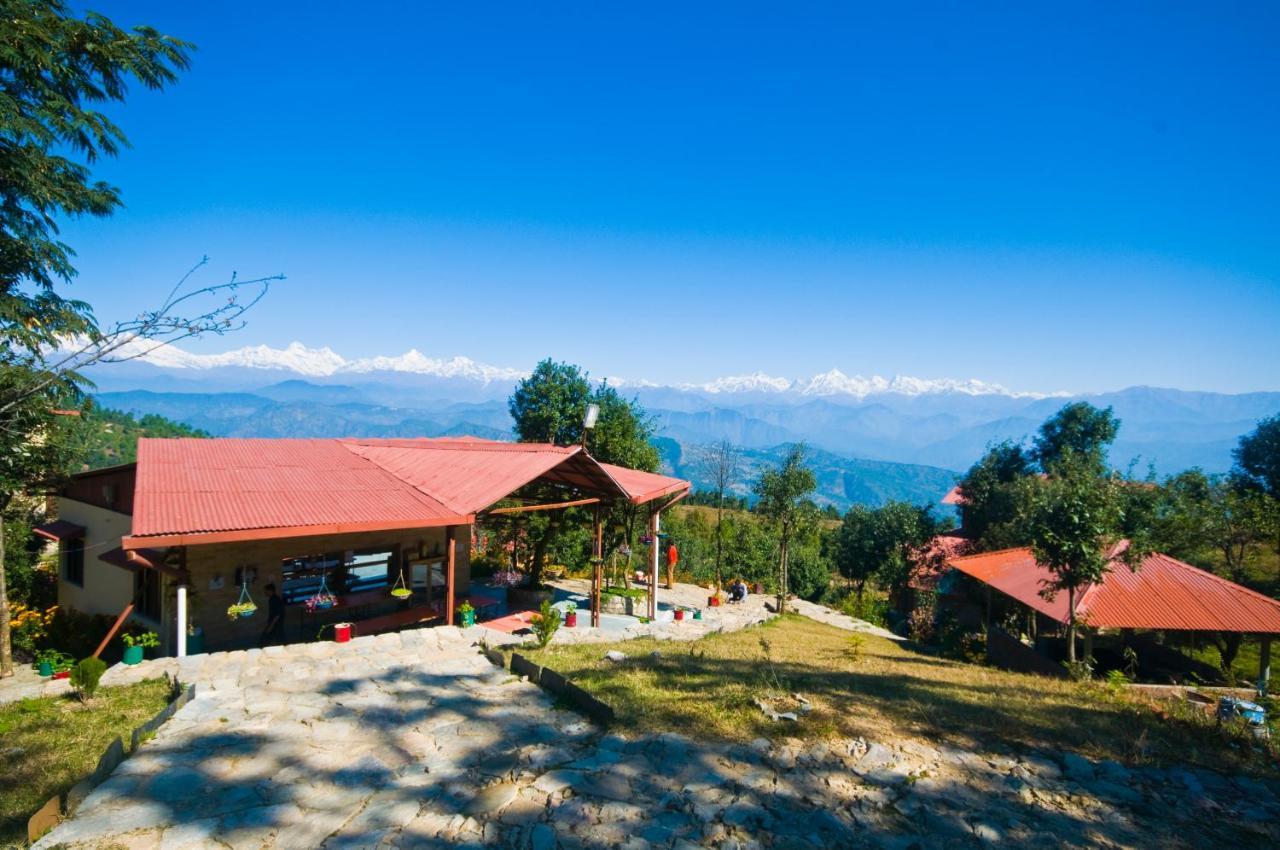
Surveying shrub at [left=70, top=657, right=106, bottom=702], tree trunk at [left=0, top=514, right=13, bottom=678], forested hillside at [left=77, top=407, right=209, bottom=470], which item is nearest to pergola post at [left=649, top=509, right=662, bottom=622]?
shrub at [left=70, top=657, right=106, bottom=702]

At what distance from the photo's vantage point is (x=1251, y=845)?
465 centimetres

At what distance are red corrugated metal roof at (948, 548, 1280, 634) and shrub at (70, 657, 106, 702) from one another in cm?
1802

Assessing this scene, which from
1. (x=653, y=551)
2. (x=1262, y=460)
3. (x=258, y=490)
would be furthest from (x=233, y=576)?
(x=1262, y=460)

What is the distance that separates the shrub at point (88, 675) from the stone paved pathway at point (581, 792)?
108 inches

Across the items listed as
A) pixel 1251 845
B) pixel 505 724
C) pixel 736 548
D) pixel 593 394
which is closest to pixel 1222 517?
pixel 736 548

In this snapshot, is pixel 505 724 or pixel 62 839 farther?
pixel 505 724

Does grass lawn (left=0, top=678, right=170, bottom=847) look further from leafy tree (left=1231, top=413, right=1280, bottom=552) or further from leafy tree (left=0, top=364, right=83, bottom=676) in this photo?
leafy tree (left=1231, top=413, right=1280, bottom=552)

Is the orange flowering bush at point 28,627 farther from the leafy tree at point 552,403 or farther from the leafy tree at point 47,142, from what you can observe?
the leafy tree at point 552,403

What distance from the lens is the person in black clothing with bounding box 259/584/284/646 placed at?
12.5 m

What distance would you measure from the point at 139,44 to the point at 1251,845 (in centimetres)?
1574

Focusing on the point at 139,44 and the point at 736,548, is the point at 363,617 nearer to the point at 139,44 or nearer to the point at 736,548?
the point at 139,44

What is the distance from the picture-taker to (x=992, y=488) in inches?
1331

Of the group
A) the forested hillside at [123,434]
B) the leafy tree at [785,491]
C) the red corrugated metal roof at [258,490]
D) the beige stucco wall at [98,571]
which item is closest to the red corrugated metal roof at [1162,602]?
the leafy tree at [785,491]

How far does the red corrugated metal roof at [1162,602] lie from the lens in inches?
575
